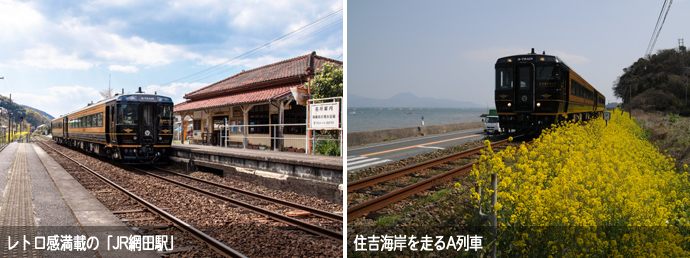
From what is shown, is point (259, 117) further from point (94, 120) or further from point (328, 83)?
point (94, 120)

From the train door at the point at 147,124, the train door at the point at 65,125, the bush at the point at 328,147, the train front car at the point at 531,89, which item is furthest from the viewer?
the train door at the point at 65,125

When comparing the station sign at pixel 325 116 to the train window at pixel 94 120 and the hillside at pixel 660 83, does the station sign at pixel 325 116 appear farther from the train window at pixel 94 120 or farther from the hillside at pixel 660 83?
the hillside at pixel 660 83

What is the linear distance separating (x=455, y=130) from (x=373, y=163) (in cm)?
1718

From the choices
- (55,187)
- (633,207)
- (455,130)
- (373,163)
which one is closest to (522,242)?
(633,207)

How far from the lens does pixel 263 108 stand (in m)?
17.9

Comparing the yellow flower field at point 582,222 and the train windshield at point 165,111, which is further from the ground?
the train windshield at point 165,111

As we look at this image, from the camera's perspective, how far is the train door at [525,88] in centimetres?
1428

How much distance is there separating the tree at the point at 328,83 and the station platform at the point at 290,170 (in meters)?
3.99

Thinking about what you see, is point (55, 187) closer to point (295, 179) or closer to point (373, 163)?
point (295, 179)

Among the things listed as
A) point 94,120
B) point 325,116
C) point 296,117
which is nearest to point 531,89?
point 325,116

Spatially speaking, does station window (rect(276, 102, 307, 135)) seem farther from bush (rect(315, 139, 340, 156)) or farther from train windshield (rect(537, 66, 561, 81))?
train windshield (rect(537, 66, 561, 81))

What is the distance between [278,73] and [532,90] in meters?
9.84

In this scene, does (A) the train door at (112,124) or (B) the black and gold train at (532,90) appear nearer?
(B) the black and gold train at (532,90)

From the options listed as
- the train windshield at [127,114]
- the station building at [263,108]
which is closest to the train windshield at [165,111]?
the train windshield at [127,114]
